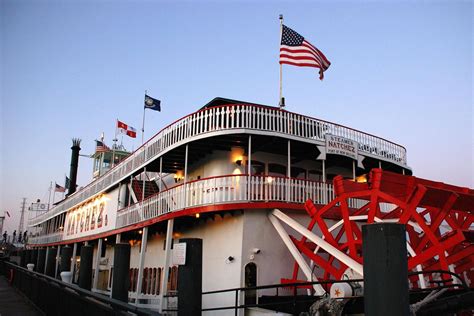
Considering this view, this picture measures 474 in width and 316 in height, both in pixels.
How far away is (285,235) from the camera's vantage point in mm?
9961

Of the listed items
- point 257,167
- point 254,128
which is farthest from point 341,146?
point 254,128

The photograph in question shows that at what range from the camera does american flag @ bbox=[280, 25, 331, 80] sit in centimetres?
1242

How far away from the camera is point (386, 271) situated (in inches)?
108

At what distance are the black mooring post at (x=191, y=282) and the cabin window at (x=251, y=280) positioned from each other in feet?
18.0

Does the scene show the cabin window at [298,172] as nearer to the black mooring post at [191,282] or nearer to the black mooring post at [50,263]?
the black mooring post at [191,282]

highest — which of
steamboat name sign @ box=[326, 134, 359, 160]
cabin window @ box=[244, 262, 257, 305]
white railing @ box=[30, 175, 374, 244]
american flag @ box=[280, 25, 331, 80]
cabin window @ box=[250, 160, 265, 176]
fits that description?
american flag @ box=[280, 25, 331, 80]

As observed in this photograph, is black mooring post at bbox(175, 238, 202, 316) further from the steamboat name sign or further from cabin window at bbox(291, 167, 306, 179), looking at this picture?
cabin window at bbox(291, 167, 306, 179)

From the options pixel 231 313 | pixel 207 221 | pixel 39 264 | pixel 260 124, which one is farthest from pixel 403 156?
→ pixel 39 264

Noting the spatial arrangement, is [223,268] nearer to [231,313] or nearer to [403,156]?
[231,313]

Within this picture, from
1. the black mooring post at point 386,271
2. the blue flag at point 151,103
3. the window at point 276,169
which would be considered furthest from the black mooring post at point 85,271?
the blue flag at point 151,103

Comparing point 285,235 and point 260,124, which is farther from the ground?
point 260,124

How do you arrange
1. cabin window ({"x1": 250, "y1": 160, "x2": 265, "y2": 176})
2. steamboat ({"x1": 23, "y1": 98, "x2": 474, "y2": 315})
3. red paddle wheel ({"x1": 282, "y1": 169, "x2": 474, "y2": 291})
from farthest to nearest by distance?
cabin window ({"x1": 250, "y1": 160, "x2": 265, "y2": 176}) → steamboat ({"x1": 23, "y1": 98, "x2": 474, "y2": 315}) → red paddle wheel ({"x1": 282, "y1": 169, "x2": 474, "y2": 291})

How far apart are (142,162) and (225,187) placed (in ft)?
16.0

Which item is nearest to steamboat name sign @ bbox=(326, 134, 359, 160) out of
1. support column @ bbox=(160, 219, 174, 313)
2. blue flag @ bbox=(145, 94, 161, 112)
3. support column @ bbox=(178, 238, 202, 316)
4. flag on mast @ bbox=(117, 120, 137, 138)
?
support column @ bbox=(160, 219, 174, 313)
